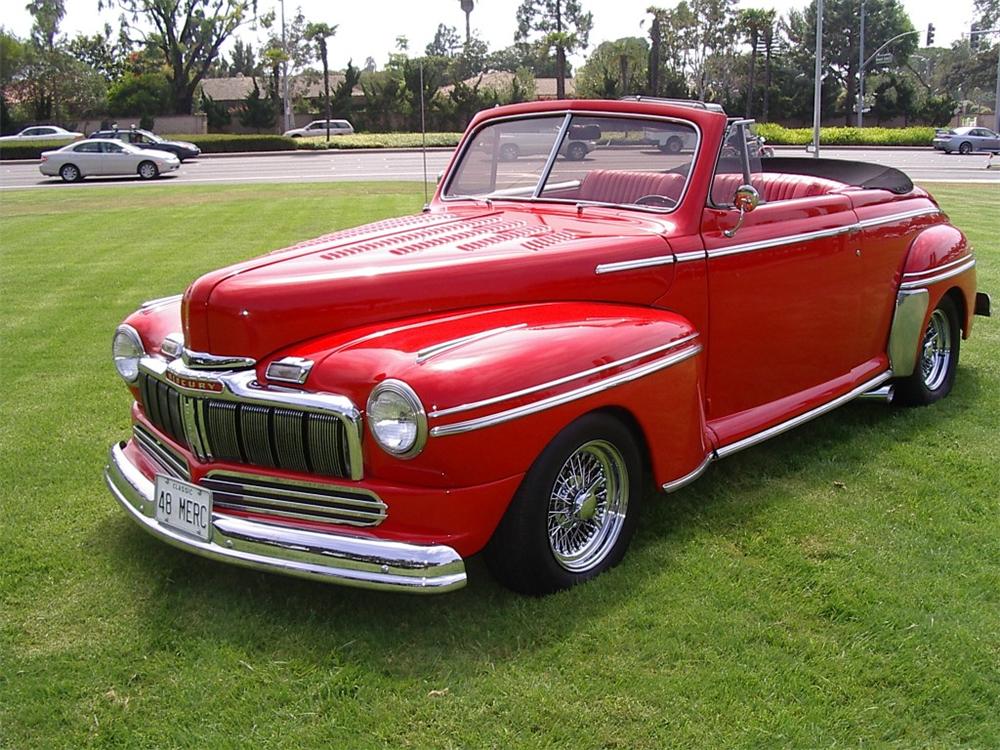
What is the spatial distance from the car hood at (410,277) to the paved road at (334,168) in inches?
731

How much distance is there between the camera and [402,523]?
307 centimetres

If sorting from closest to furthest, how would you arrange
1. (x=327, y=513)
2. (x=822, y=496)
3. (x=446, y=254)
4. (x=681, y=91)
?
(x=327, y=513) < (x=446, y=254) < (x=822, y=496) < (x=681, y=91)

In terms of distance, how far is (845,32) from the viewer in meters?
66.8

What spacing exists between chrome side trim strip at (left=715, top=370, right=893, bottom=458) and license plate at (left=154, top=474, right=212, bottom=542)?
7.04ft

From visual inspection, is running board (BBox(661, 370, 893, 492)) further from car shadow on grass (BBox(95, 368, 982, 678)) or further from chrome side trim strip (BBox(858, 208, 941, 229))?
chrome side trim strip (BBox(858, 208, 941, 229))

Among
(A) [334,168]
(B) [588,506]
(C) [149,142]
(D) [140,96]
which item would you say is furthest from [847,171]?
(D) [140,96]

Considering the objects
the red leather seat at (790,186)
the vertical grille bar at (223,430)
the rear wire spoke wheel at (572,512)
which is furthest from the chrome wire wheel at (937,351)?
the vertical grille bar at (223,430)

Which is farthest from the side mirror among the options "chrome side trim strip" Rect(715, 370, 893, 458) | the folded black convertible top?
the folded black convertible top

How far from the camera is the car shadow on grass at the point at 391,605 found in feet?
10.4

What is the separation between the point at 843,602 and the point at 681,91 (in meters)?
50.7

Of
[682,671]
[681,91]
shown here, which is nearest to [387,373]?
[682,671]

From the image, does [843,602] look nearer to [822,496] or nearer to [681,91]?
[822,496]

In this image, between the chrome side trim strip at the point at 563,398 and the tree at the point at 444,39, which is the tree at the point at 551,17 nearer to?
the tree at the point at 444,39

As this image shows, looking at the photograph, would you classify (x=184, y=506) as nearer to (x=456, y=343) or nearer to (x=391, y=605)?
Result: (x=391, y=605)
